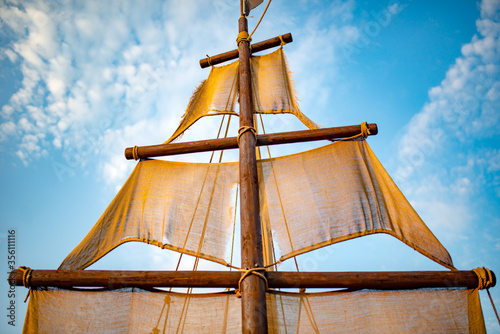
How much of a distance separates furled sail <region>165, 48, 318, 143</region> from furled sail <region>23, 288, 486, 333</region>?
2.18 meters

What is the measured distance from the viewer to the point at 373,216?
3570mm

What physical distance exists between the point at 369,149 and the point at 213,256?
2435mm

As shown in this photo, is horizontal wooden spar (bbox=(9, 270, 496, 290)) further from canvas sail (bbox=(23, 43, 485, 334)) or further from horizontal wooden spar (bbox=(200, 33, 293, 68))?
horizontal wooden spar (bbox=(200, 33, 293, 68))

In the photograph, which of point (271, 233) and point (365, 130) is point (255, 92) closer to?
point (365, 130)

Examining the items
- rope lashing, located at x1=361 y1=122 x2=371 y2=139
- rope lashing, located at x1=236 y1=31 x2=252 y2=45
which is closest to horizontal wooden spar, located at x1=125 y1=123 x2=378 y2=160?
rope lashing, located at x1=361 y1=122 x2=371 y2=139

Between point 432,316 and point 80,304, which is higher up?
point 80,304

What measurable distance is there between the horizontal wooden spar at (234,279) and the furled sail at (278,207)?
1.37ft

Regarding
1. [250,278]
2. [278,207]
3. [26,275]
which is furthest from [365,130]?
[26,275]

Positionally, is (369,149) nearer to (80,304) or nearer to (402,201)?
(402,201)

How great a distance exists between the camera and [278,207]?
12.5 feet

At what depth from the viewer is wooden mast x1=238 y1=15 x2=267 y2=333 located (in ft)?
8.07

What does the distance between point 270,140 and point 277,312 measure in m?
1.92

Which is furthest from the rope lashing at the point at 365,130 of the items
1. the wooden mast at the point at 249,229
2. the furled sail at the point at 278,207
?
the wooden mast at the point at 249,229

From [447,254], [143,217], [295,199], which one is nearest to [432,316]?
[447,254]
